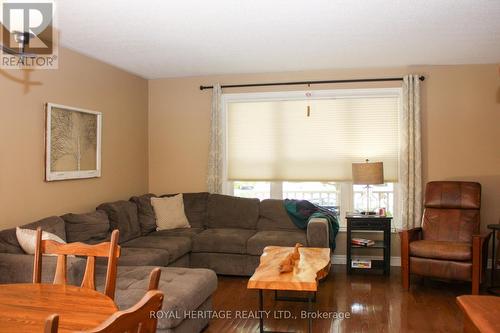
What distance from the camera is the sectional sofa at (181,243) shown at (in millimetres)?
2924

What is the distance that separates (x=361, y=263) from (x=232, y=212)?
5.39ft

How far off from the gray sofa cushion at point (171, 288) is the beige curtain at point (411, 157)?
111 inches

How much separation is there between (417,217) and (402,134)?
1008 millimetres

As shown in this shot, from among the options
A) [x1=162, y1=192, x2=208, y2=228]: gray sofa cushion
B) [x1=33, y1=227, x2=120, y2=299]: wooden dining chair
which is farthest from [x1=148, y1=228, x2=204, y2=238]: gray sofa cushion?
[x1=33, y1=227, x2=120, y2=299]: wooden dining chair

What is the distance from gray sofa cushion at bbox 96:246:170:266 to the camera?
3.82m

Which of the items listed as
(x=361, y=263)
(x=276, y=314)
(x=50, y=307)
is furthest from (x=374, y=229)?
(x=50, y=307)

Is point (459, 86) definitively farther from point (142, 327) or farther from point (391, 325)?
point (142, 327)

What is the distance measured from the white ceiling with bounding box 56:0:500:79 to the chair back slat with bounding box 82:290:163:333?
246cm

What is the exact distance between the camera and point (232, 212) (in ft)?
17.5

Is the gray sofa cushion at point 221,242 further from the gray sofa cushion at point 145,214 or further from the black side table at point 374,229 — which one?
the black side table at point 374,229

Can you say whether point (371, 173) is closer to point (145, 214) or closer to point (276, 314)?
point (276, 314)

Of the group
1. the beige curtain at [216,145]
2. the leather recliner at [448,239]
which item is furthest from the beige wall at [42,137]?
the leather recliner at [448,239]

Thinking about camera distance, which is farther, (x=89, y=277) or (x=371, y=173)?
(x=371, y=173)

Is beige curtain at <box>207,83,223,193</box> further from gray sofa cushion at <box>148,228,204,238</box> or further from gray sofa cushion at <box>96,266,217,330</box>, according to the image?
gray sofa cushion at <box>96,266,217,330</box>
